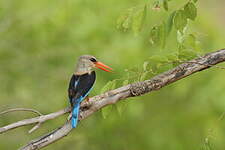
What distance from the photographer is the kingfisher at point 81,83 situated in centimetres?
387

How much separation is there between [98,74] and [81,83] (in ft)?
8.66

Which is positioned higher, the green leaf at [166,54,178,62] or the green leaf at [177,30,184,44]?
the green leaf at [177,30,184,44]

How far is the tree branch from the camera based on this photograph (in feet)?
10.7

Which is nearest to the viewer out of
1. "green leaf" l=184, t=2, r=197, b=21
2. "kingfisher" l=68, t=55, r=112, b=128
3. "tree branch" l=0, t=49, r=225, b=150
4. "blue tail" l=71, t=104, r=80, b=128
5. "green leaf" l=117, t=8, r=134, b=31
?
"green leaf" l=184, t=2, r=197, b=21

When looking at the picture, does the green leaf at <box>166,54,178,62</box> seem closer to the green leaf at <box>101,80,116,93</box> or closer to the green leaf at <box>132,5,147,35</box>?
the green leaf at <box>132,5,147,35</box>

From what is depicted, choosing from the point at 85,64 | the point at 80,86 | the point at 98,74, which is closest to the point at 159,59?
the point at 80,86

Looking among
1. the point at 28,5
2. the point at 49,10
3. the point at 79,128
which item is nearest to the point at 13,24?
the point at 28,5

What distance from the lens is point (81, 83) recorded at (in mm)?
4484

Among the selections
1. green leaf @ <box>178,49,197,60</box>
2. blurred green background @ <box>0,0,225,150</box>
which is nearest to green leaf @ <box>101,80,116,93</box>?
green leaf @ <box>178,49,197,60</box>

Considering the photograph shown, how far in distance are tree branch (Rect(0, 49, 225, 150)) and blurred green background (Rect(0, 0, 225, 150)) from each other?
3.38 m

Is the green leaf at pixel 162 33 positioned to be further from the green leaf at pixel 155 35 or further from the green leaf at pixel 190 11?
the green leaf at pixel 190 11

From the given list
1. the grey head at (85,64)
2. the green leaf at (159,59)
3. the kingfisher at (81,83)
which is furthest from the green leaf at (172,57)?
the grey head at (85,64)

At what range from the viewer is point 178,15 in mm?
3207

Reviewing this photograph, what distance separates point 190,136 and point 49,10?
2123 mm
